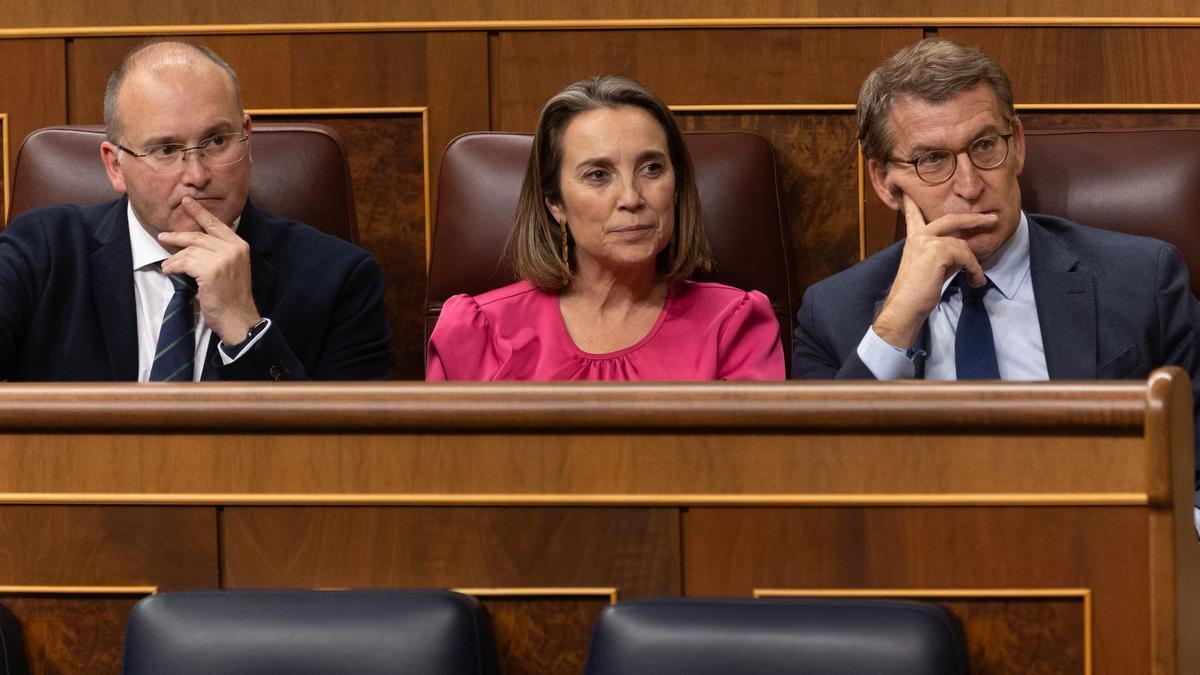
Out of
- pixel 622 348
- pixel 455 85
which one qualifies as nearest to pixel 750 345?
pixel 622 348

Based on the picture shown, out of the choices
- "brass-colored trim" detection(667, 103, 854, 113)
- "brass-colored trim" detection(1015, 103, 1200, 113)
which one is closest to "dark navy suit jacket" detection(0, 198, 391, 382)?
"brass-colored trim" detection(667, 103, 854, 113)

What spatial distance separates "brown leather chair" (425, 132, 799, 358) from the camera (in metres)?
1.10

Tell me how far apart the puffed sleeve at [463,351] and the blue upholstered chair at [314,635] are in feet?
1.21

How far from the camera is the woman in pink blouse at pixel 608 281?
0.98 m

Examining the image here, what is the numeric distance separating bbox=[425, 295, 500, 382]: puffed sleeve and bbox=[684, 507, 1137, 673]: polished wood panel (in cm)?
37

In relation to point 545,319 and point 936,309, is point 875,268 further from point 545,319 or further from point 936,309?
point 545,319

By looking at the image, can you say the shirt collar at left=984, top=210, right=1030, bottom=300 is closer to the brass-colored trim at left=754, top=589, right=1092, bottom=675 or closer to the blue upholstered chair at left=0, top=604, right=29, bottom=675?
the brass-colored trim at left=754, top=589, right=1092, bottom=675

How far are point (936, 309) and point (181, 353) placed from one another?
0.48m

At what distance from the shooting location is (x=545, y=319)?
3.30 feet

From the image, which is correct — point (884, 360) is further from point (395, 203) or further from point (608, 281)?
point (395, 203)

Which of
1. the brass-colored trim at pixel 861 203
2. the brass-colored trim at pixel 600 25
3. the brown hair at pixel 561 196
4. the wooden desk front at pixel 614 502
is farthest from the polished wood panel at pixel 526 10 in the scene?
the wooden desk front at pixel 614 502

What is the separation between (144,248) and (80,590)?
1.20 feet

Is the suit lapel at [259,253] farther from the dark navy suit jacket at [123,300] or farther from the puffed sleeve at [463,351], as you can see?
the puffed sleeve at [463,351]

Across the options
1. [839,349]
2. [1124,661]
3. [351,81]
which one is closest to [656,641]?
[1124,661]
